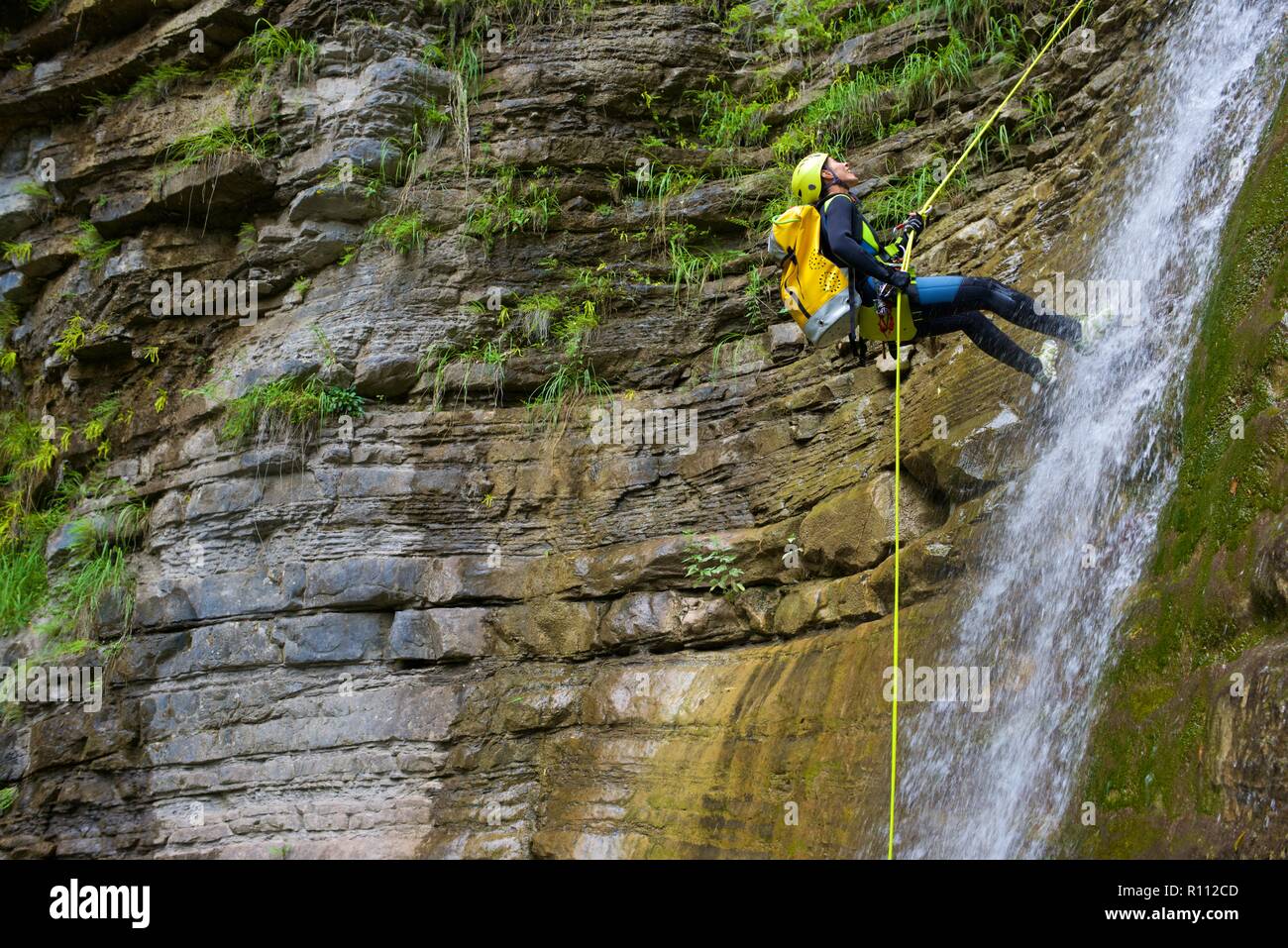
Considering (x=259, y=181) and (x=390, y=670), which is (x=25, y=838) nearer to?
(x=390, y=670)

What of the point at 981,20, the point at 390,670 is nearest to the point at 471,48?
the point at 981,20

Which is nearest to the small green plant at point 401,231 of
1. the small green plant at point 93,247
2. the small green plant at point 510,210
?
the small green plant at point 510,210

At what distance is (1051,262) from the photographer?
23.4 feet

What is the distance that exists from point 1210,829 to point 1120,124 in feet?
16.7

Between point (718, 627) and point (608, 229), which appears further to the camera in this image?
point (608, 229)

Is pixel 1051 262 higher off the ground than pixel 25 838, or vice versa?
pixel 1051 262

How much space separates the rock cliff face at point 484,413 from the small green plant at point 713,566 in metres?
0.05

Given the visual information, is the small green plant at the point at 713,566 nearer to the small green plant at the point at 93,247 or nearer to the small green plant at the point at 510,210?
the small green plant at the point at 510,210

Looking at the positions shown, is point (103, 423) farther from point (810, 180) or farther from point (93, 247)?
point (810, 180)

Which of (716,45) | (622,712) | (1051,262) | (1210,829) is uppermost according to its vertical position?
(716,45)

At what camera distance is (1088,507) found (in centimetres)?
582

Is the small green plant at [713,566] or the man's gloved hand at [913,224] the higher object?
the man's gloved hand at [913,224]

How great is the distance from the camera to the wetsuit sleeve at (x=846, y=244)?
630cm

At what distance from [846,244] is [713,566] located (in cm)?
282
